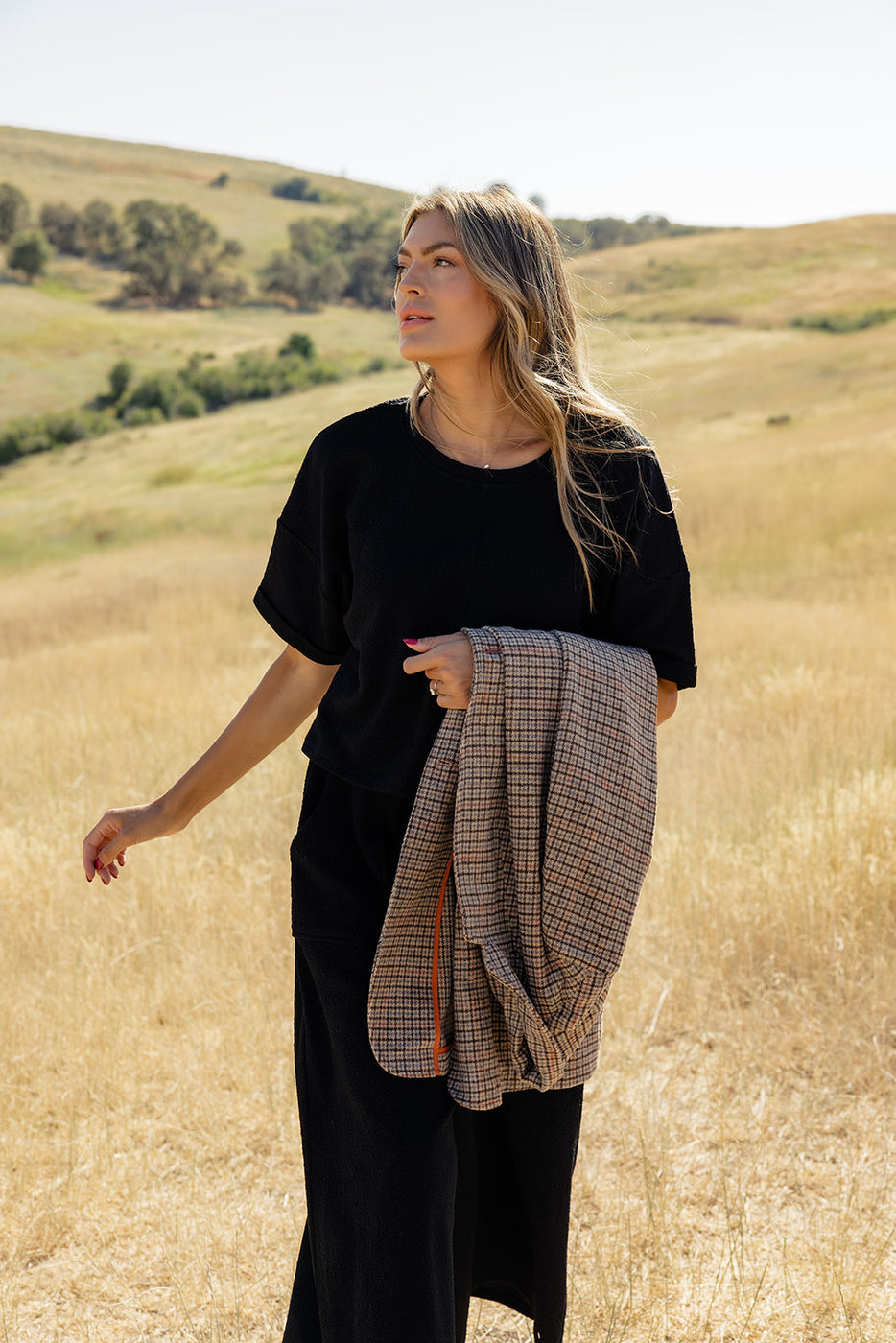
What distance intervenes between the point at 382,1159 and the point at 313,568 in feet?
3.47

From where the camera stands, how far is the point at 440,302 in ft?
6.88

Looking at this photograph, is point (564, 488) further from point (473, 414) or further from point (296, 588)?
point (296, 588)

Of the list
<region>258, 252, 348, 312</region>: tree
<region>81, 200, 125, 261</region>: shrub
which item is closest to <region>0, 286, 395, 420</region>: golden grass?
<region>258, 252, 348, 312</region>: tree

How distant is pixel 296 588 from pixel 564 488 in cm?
57

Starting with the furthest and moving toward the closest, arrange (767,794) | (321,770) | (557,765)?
(767,794) < (321,770) < (557,765)

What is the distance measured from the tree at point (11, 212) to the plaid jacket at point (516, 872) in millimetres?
99685

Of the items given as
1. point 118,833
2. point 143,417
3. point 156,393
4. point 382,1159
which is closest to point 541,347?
point 118,833

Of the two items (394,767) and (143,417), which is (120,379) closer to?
(143,417)

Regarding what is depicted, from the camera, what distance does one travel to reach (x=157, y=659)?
10109 mm

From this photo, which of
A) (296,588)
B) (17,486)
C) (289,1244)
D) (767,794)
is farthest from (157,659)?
(17,486)

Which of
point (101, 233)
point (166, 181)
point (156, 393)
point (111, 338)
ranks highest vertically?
point (166, 181)

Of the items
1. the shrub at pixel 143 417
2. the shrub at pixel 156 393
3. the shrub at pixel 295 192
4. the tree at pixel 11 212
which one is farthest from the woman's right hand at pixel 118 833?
the shrub at pixel 295 192

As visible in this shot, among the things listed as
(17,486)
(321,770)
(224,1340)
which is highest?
(321,770)

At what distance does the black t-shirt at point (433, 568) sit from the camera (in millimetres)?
2051
